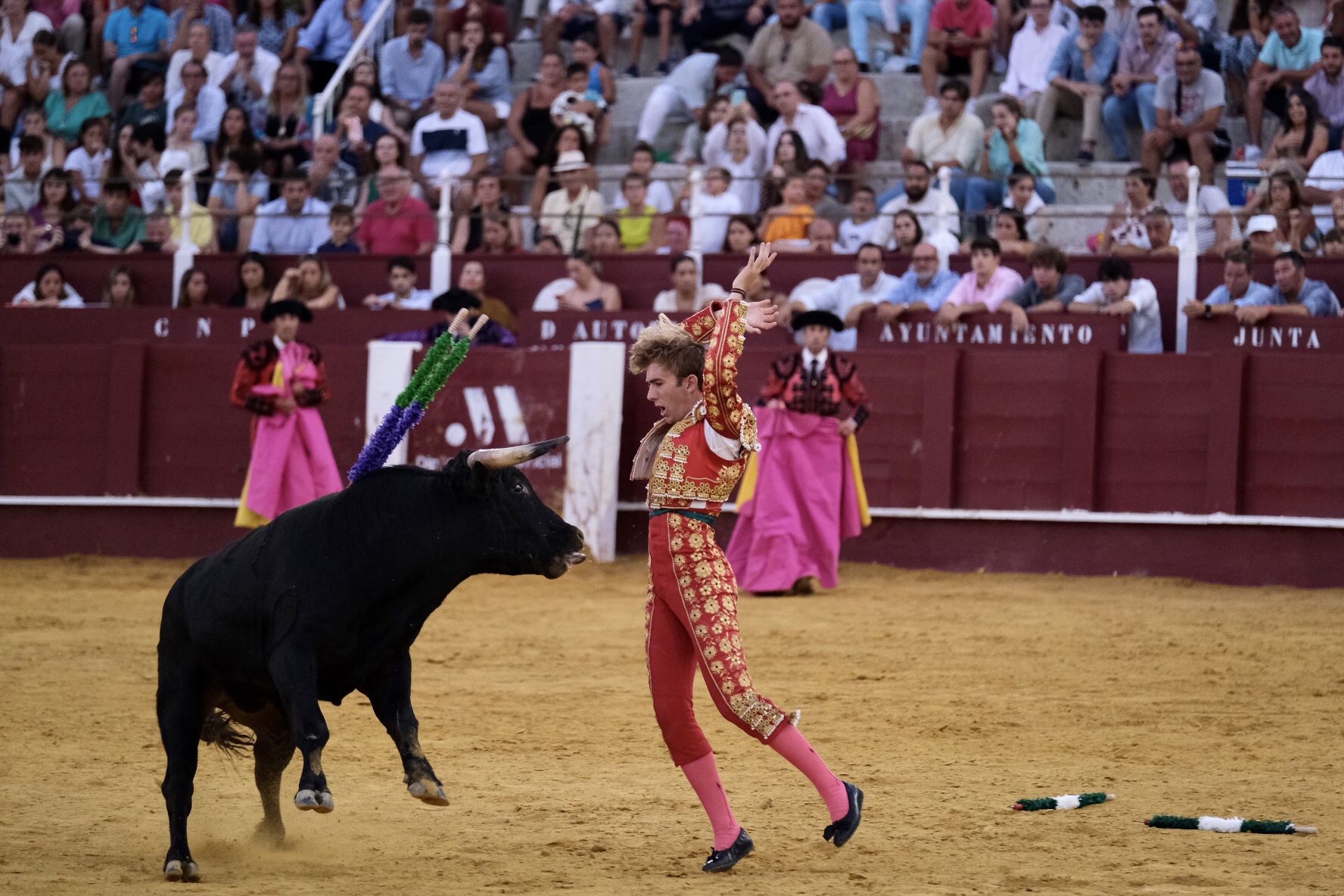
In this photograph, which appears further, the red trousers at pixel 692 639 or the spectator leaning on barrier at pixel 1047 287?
the spectator leaning on barrier at pixel 1047 287

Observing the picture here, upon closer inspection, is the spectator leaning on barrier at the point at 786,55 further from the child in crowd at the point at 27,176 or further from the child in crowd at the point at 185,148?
the child in crowd at the point at 27,176

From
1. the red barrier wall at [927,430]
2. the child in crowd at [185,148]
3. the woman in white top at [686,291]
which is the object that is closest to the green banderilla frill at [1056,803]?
the red barrier wall at [927,430]

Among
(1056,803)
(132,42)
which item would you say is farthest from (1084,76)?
(1056,803)

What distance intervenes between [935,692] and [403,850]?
2.94 meters

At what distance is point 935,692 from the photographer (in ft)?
23.2

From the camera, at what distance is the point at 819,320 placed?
9594mm

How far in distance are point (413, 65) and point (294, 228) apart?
221cm

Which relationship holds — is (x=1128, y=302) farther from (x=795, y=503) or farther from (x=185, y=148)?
(x=185, y=148)

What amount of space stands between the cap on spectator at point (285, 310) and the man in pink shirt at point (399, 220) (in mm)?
2263

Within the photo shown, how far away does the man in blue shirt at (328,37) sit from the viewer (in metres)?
14.6

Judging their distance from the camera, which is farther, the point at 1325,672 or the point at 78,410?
the point at 78,410

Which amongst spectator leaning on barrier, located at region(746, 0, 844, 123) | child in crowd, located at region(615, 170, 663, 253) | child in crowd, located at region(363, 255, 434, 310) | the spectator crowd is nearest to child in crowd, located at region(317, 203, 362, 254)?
the spectator crowd

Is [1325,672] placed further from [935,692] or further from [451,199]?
[451,199]

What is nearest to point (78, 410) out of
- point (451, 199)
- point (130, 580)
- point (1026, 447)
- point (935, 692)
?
point (130, 580)
